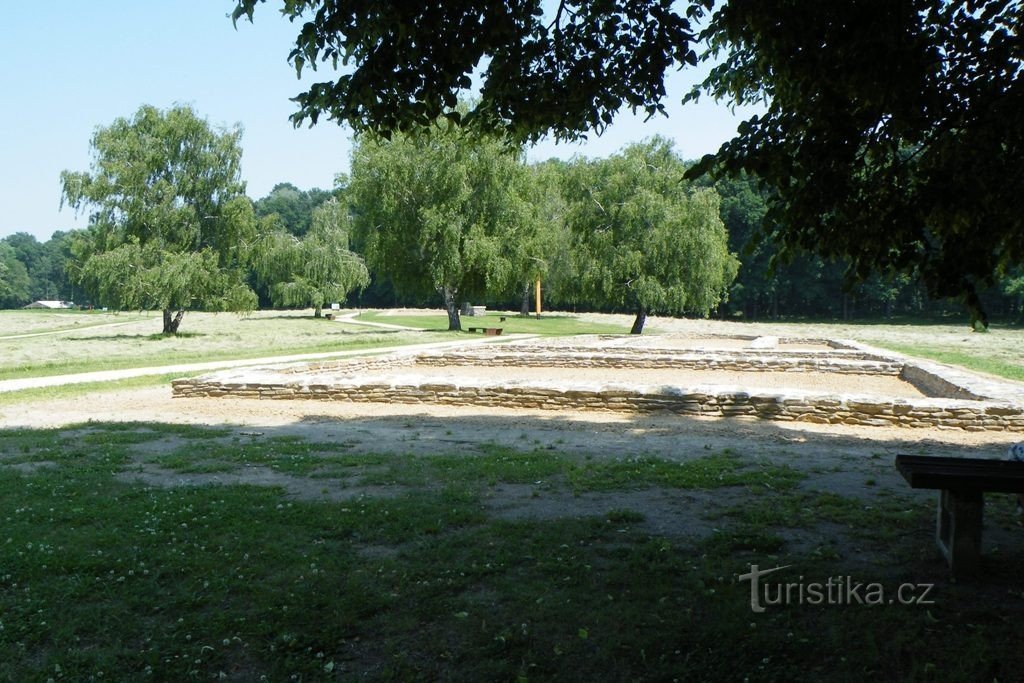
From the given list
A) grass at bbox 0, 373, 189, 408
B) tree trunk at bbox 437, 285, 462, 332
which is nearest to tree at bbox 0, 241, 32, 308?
tree trunk at bbox 437, 285, 462, 332

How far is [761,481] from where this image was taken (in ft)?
22.7

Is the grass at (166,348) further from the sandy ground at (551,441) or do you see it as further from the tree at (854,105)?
the tree at (854,105)

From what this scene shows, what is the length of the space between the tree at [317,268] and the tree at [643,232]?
2051cm

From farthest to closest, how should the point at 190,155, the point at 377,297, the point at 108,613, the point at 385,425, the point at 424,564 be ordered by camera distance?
the point at 377,297, the point at 190,155, the point at 385,425, the point at 424,564, the point at 108,613

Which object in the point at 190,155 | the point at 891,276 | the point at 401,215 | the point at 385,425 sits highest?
the point at 190,155

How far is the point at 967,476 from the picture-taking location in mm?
4332

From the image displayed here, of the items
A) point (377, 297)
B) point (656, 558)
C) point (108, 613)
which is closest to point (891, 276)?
point (656, 558)

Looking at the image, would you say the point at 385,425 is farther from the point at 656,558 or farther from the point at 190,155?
the point at 190,155

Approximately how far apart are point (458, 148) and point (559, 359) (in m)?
18.4

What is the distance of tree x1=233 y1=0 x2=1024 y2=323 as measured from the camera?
14.6 feet

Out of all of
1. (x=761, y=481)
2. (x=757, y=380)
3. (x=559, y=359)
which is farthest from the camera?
(x=559, y=359)

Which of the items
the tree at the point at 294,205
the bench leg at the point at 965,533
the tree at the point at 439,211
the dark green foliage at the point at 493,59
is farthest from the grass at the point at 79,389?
the tree at the point at 294,205

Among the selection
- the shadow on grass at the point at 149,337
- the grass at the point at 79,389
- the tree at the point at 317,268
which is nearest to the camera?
the grass at the point at 79,389

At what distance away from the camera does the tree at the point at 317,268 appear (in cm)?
5356
